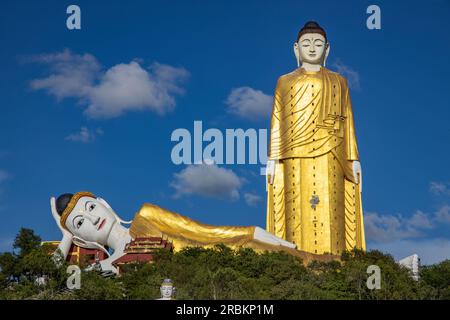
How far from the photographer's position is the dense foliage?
54.9 feet

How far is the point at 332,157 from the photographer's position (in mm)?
25391

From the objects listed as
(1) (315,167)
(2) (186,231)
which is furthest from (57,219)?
(1) (315,167)

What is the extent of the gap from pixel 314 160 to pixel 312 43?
3.85 metres

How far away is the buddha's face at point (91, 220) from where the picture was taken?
23.6 meters

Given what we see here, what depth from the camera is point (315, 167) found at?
2539 centimetres

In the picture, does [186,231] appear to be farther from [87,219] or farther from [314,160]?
[314,160]

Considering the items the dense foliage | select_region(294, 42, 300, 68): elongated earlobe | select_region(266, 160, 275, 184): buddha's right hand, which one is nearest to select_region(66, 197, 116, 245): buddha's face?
the dense foliage

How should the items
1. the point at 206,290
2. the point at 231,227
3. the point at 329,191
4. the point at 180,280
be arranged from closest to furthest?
the point at 206,290 < the point at 180,280 < the point at 231,227 < the point at 329,191

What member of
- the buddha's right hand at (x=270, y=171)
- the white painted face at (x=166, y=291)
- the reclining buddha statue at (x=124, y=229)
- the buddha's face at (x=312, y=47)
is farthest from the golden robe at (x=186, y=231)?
the white painted face at (x=166, y=291)

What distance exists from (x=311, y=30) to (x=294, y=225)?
20.9ft
